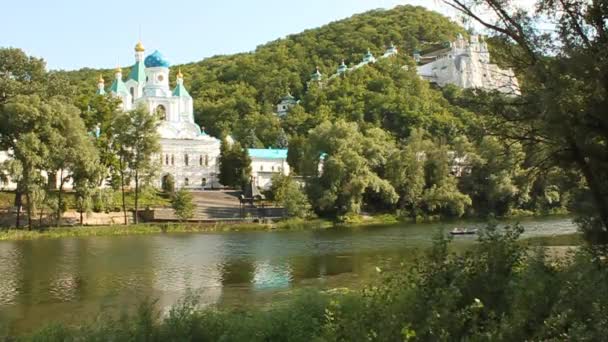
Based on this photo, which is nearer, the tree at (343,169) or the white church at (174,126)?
the tree at (343,169)

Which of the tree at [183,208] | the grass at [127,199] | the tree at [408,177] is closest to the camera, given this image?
the grass at [127,199]

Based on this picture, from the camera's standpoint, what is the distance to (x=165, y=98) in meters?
64.6

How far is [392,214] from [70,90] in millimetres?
24568

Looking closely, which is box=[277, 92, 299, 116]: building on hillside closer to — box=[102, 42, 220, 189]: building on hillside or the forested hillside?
the forested hillside

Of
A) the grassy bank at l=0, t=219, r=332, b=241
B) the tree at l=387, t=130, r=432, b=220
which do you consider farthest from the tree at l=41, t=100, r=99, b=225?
the tree at l=387, t=130, r=432, b=220

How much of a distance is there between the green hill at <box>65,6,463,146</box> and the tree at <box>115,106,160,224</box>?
27757mm

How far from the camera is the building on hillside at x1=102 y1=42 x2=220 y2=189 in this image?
62531 millimetres

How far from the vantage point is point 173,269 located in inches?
869

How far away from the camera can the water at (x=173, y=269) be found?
15742 mm

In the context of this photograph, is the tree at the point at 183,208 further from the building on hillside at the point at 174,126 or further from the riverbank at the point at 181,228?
the building on hillside at the point at 174,126

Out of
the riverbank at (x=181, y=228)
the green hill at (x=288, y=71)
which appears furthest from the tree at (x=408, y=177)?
the green hill at (x=288, y=71)

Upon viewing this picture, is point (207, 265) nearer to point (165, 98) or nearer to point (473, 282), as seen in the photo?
point (473, 282)

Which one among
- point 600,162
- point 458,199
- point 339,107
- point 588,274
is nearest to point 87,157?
point 458,199

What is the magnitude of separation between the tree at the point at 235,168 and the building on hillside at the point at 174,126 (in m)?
3.30
